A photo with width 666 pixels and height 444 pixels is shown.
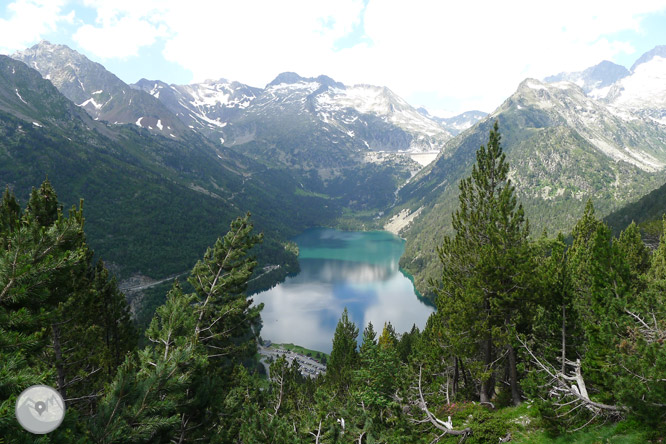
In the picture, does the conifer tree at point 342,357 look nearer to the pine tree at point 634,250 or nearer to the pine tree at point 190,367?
the pine tree at point 190,367

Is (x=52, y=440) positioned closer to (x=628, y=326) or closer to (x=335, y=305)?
(x=628, y=326)

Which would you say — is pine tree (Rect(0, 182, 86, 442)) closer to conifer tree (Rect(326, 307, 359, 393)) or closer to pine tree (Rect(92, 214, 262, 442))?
pine tree (Rect(92, 214, 262, 442))

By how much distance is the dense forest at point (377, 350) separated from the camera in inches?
322

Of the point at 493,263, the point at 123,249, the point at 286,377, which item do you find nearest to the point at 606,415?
the point at 493,263

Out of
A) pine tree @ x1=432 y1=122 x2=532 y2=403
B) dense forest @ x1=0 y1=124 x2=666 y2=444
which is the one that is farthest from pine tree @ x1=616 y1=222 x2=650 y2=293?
pine tree @ x1=432 y1=122 x2=532 y2=403

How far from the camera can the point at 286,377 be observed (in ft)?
89.4

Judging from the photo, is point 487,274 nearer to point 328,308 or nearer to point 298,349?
point 298,349

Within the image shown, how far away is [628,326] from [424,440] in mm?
10272

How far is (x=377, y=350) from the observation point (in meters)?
21.4

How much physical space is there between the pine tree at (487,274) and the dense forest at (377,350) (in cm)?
11

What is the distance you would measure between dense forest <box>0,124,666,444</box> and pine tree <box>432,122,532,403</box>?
0.11 meters

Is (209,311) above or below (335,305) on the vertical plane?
above

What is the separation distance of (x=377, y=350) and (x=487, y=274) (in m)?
8.18

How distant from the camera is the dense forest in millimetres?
8172
